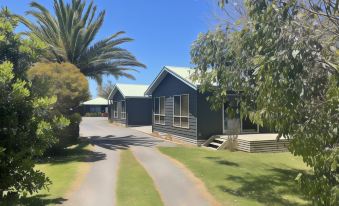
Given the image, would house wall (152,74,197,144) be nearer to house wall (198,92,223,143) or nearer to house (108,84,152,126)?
house wall (198,92,223,143)

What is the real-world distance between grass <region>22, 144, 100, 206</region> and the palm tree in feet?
18.1

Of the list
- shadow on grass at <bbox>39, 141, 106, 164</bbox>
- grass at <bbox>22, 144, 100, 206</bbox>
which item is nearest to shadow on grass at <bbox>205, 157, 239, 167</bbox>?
shadow on grass at <bbox>39, 141, 106, 164</bbox>

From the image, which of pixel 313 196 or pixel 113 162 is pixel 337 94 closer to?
pixel 313 196

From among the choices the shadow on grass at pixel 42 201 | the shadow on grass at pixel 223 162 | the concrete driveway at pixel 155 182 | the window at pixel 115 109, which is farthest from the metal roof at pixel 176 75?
the window at pixel 115 109

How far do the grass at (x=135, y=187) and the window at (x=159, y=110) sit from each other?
35.7ft

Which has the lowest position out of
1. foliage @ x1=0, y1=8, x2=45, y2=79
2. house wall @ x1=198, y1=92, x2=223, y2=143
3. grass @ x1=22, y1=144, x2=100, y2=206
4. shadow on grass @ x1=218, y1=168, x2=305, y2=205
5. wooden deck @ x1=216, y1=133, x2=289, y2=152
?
shadow on grass @ x1=218, y1=168, x2=305, y2=205

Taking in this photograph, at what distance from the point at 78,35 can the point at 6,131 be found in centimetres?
1495

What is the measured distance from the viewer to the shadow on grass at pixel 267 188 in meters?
8.11

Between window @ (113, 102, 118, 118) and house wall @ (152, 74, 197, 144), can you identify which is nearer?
house wall @ (152, 74, 197, 144)

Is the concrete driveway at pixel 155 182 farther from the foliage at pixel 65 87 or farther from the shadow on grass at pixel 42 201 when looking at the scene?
the foliage at pixel 65 87

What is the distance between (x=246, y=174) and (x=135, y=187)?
3.82 m

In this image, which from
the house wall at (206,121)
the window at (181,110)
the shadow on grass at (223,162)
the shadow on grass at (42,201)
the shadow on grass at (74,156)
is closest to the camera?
the shadow on grass at (42,201)

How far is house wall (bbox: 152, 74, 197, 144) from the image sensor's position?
18.2 metres

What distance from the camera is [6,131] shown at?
15.7 feet
